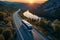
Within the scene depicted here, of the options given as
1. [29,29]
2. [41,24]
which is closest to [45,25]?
[41,24]

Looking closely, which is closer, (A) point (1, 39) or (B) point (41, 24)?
(A) point (1, 39)

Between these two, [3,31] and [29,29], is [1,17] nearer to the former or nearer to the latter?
[29,29]

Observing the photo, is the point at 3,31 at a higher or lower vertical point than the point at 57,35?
higher

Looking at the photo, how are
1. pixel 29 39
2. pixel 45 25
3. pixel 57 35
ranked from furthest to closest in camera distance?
pixel 45 25 → pixel 57 35 → pixel 29 39

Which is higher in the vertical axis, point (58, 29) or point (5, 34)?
point (5, 34)

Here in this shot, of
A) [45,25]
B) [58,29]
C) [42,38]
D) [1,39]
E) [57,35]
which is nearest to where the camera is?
[1,39]

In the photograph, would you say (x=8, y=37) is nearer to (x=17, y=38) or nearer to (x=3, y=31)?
(x=3, y=31)

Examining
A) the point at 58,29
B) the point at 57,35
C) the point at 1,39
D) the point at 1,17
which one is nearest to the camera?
the point at 1,39

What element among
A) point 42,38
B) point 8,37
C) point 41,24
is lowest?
point 41,24

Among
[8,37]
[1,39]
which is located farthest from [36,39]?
[1,39]
